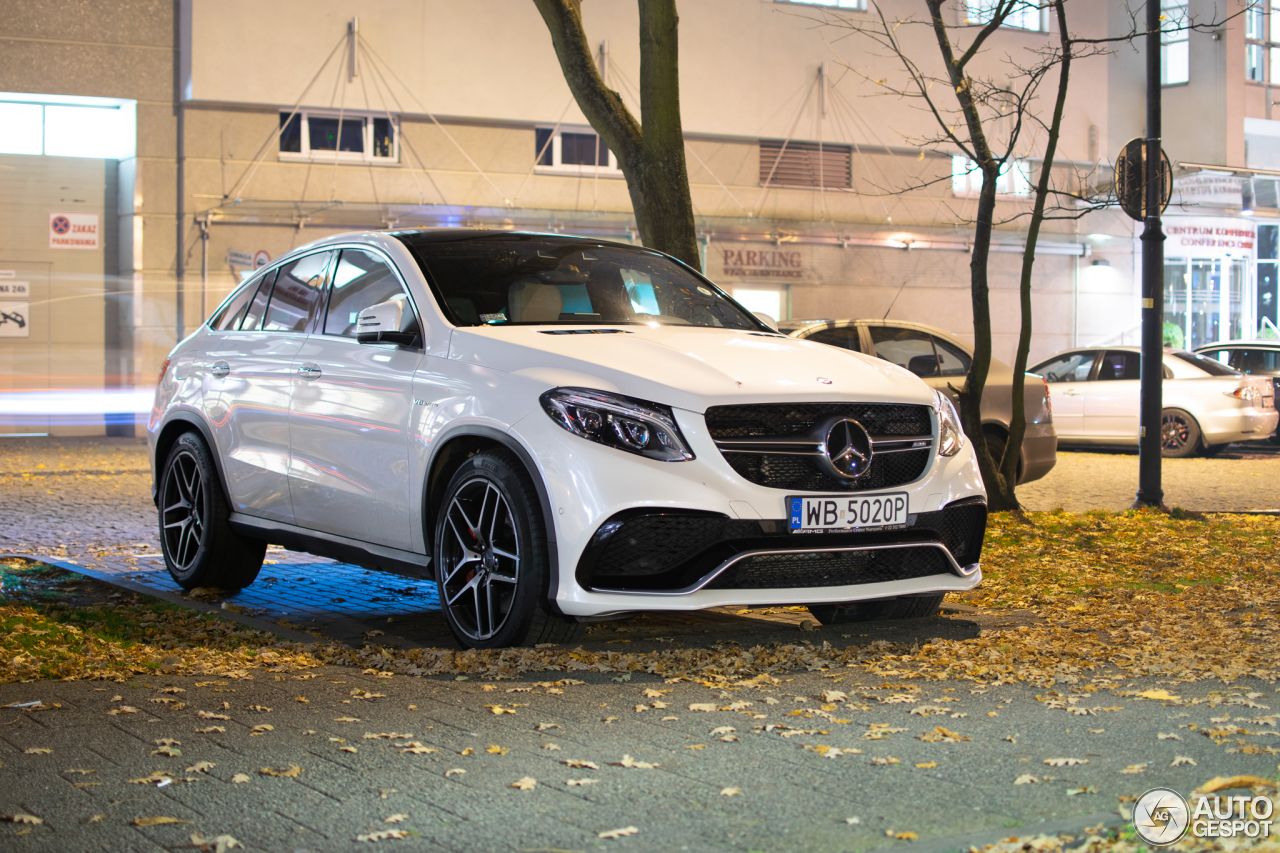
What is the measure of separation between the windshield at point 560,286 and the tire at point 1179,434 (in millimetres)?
13146

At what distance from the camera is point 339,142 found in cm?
2406

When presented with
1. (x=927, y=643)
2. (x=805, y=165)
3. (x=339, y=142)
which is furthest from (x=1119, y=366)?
(x=927, y=643)

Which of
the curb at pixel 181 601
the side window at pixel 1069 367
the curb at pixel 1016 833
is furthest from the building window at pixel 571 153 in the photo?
the curb at pixel 1016 833

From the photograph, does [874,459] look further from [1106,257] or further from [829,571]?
[1106,257]

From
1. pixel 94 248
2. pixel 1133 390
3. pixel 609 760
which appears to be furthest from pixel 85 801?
pixel 94 248

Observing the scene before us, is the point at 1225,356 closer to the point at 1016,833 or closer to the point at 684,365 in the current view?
the point at 684,365

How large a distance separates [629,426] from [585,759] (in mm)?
1465

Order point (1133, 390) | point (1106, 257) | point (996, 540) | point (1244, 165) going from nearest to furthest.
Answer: point (996, 540), point (1133, 390), point (1106, 257), point (1244, 165)

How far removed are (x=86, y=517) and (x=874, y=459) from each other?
7796 mm

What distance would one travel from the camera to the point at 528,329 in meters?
5.99

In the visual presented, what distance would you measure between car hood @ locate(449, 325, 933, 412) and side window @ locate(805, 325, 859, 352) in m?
6.13

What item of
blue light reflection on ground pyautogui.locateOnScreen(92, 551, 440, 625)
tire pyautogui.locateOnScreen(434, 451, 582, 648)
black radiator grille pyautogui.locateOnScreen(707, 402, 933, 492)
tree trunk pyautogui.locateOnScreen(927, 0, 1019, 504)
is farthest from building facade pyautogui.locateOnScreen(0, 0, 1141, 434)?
tire pyautogui.locateOnScreen(434, 451, 582, 648)

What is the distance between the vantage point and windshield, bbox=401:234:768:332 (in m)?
6.32

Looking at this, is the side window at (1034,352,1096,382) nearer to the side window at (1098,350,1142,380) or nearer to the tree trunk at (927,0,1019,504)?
the side window at (1098,350,1142,380)
